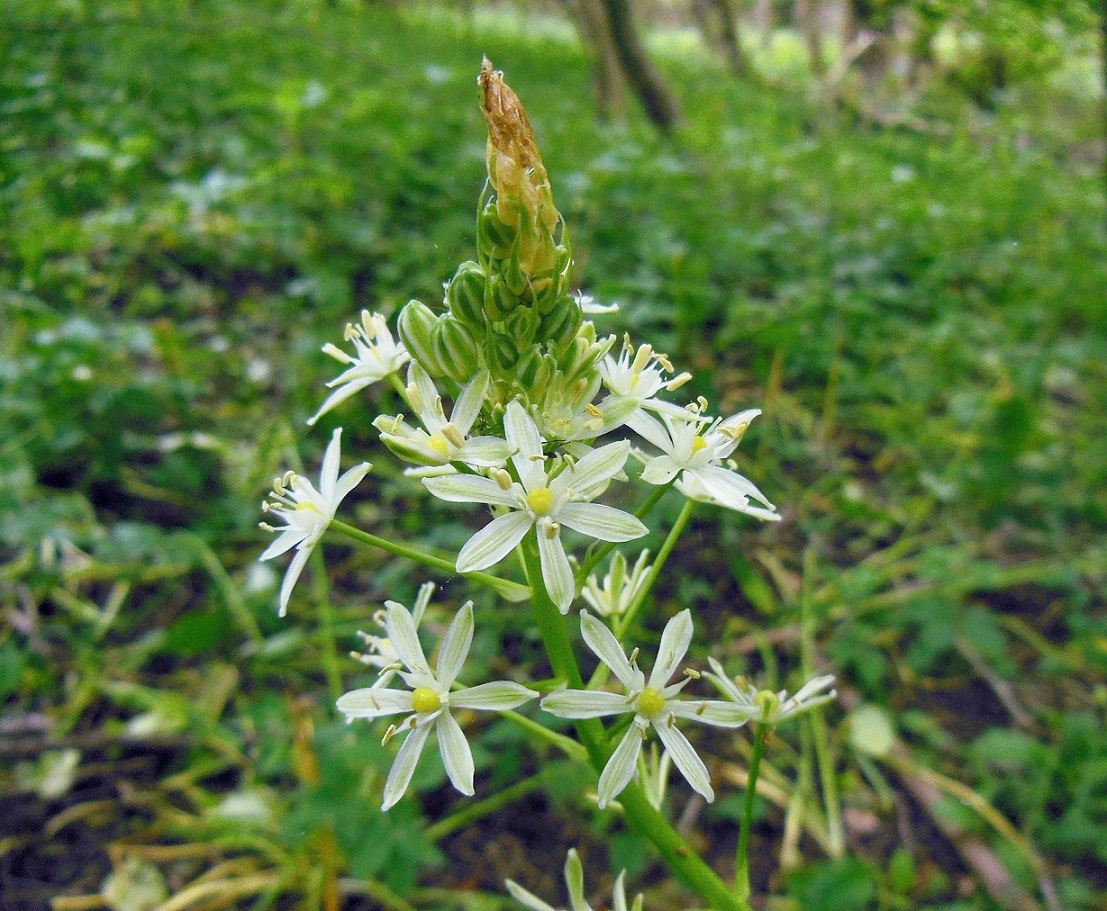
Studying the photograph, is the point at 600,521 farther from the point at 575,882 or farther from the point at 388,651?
the point at 575,882

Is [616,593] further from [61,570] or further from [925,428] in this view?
→ [925,428]

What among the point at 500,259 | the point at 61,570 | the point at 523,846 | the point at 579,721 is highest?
the point at 500,259

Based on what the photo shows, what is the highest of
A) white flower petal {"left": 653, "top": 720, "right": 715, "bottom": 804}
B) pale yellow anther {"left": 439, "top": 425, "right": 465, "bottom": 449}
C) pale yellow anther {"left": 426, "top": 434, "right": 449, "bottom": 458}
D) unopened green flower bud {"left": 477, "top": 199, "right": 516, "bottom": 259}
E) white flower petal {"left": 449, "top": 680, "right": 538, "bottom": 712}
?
unopened green flower bud {"left": 477, "top": 199, "right": 516, "bottom": 259}

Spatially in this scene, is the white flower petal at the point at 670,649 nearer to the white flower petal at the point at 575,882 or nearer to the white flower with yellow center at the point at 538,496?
the white flower with yellow center at the point at 538,496

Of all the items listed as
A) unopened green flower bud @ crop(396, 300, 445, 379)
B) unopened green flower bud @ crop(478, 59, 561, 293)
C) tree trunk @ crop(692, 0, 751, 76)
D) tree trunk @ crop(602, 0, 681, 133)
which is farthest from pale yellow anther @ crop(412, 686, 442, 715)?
tree trunk @ crop(692, 0, 751, 76)

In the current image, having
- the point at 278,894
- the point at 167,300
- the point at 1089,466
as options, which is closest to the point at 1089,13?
the point at 1089,466

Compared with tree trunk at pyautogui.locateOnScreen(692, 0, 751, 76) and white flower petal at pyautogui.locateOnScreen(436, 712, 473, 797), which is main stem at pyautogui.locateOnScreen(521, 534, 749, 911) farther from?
tree trunk at pyautogui.locateOnScreen(692, 0, 751, 76)
